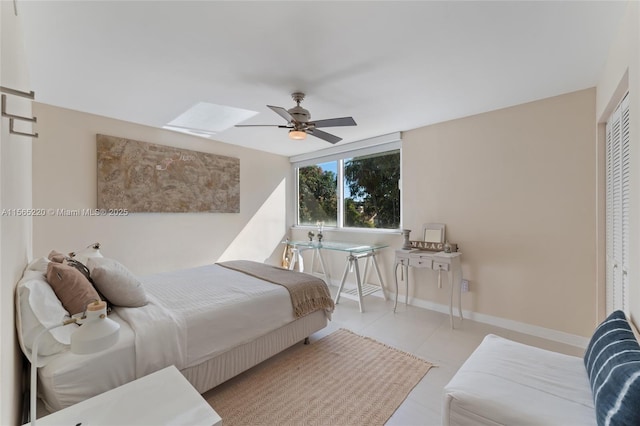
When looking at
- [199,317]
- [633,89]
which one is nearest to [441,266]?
[633,89]

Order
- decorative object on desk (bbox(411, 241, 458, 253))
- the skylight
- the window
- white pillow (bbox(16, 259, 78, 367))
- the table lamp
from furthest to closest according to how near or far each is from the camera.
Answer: the window, decorative object on desk (bbox(411, 241, 458, 253)), the skylight, white pillow (bbox(16, 259, 78, 367)), the table lamp

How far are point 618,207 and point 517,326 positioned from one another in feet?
4.88

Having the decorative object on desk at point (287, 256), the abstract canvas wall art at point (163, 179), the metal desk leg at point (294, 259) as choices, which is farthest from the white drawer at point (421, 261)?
the abstract canvas wall art at point (163, 179)

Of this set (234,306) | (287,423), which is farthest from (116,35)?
(287,423)

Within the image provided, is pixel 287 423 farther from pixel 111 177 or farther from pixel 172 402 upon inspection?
pixel 111 177

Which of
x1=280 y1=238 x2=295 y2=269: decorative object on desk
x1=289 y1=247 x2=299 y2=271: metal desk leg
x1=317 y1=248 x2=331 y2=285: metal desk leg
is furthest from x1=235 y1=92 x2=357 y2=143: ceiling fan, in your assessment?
x1=280 y1=238 x2=295 y2=269: decorative object on desk

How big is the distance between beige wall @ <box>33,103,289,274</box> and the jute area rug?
2200 millimetres

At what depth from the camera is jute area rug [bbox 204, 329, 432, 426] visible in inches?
66.4

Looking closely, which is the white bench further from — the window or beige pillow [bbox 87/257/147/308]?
the window

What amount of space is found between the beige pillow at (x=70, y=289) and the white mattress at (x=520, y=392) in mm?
1929

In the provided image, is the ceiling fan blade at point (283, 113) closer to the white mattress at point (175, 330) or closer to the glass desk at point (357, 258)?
the white mattress at point (175, 330)

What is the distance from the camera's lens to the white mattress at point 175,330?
125cm

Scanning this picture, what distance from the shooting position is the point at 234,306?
6.38 feet

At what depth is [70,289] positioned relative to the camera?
148 centimetres
